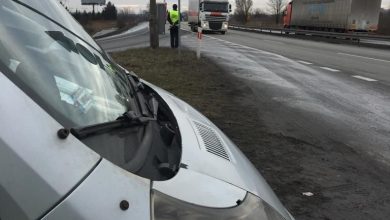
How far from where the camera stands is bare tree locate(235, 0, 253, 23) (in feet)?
364

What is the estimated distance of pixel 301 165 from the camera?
18.2 ft

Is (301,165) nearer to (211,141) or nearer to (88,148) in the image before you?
(211,141)

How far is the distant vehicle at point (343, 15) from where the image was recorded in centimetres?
4000

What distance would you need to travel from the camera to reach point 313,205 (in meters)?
4.41

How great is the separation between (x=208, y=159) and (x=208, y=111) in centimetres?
606

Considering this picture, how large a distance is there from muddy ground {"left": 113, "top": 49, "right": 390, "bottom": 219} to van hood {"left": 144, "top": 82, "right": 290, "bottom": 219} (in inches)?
74.5

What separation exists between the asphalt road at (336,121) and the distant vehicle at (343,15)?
82.1 ft

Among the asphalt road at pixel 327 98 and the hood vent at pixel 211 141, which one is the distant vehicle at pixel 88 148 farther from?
the asphalt road at pixel 327 98

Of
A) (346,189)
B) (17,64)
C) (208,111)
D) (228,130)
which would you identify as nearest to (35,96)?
(17,64)

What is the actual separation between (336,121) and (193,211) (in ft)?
22.0

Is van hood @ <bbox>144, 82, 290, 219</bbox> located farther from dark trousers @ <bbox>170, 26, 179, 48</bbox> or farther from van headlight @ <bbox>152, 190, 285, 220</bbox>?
dark trousers @ <bbox>170, 26, 179, 48</bbox>

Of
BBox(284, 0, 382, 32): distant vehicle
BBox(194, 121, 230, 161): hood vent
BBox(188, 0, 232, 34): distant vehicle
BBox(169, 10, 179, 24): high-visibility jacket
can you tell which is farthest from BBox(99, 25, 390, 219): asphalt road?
BBox(188, 0, 232, 34): distant vehicle

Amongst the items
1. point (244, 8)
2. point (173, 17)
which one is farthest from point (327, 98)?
point (244, 8)

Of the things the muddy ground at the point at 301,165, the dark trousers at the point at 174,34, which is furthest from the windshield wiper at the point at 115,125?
the dark trousers at the point at 174,34
